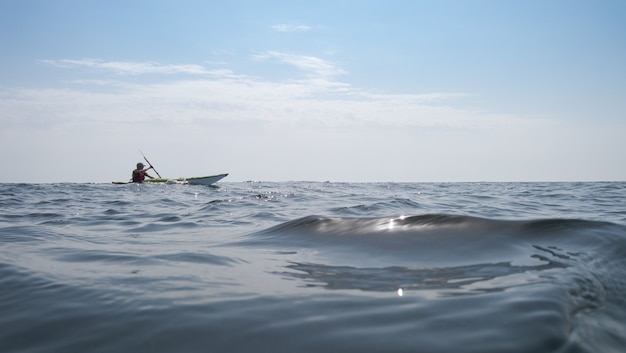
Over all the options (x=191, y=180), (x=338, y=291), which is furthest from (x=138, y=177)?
(x=338, y=291)

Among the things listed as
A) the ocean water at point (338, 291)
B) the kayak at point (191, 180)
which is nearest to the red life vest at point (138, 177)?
the kayak at point (191, 180)

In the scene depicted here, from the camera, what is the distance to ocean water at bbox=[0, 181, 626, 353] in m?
1.70

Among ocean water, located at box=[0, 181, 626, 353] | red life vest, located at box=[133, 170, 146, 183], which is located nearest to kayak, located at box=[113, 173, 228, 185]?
red life vest, located at box=[133, 170, 146, 183]

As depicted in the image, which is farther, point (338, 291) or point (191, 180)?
point (191, 180)

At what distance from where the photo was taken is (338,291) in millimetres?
2414

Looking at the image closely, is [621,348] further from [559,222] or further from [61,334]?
[559,222]

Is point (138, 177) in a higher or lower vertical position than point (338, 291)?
higher

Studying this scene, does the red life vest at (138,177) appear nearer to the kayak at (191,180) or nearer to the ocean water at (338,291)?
the kayak at (191,180)

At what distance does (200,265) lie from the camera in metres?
3.31

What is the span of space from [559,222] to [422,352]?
11.1ft

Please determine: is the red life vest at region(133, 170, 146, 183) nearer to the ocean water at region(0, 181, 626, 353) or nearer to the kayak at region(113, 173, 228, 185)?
Result: the kayak at region(113, 173, 228, 185)

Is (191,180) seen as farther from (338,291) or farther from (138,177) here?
(338,291)

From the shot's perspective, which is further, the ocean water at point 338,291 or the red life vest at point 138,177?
the red life vest at point 138,177

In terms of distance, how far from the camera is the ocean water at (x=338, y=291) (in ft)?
5.57
